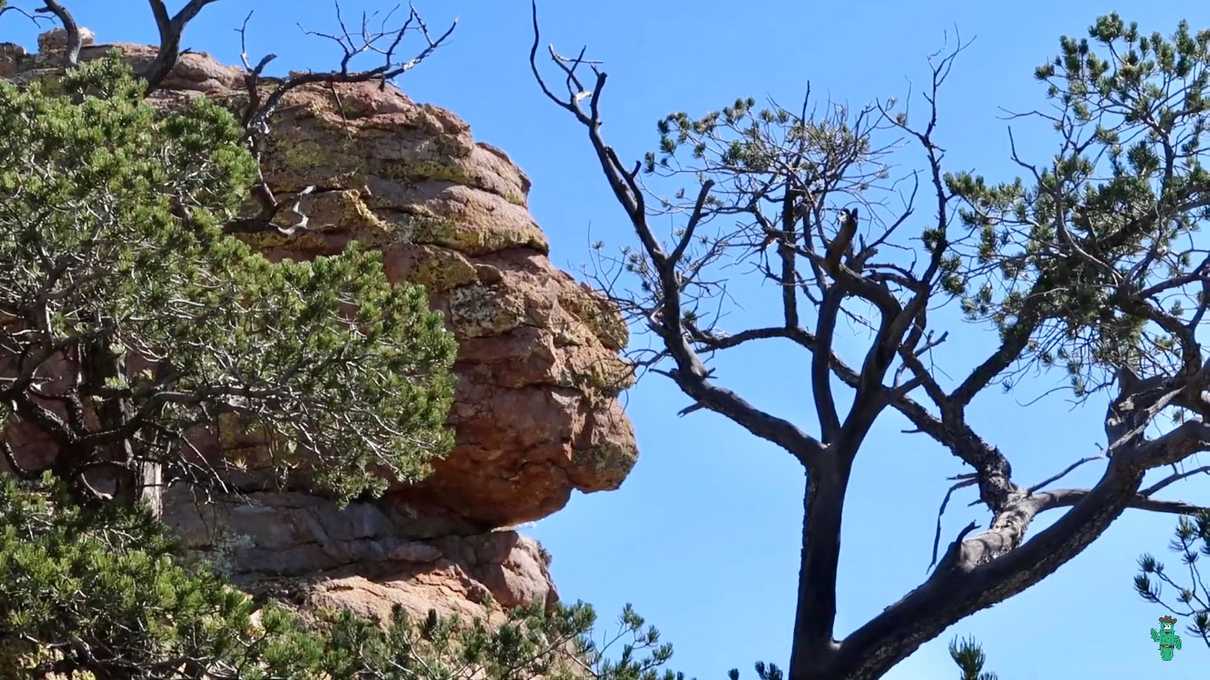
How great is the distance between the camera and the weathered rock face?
10891 millimetres

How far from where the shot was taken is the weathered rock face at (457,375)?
10891 millimetres

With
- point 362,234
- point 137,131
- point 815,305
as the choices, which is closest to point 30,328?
point 137,131

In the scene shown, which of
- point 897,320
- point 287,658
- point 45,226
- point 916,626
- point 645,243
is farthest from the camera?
point 645,243

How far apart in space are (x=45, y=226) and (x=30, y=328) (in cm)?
106

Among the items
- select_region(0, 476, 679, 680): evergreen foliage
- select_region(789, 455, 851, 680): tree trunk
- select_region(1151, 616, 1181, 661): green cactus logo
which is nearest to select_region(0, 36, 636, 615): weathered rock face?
select_region(789, 455, 851, 680): tree trunk

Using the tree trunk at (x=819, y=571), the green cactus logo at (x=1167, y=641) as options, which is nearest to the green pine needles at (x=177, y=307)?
the tree trunk at (x=819, y=571)

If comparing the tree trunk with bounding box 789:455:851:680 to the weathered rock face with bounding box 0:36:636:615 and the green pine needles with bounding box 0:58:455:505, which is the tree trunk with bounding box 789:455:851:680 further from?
the green pine needles with bounding box 0:58:455:505

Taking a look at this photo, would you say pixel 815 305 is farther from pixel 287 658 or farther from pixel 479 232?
pixel 287 658

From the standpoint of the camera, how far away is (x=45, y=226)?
719 centimetres

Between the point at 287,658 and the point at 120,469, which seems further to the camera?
the point at 120,469

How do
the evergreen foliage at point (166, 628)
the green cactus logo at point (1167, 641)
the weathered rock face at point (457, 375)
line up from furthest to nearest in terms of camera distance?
the weathered rock face at point (457, 375)
the green cactus logo at point (1167, 641)
the evergreen foliage at point (166, 628)

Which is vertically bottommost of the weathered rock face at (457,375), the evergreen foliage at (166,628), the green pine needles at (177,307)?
the evergreen foliage at (166,628)

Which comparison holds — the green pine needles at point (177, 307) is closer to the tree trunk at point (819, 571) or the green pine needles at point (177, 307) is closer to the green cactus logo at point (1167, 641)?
the tree trunk at point (819, 571)

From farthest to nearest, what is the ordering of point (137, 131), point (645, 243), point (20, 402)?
point (645, 243)
point (20, 402)
point (137, 131)
